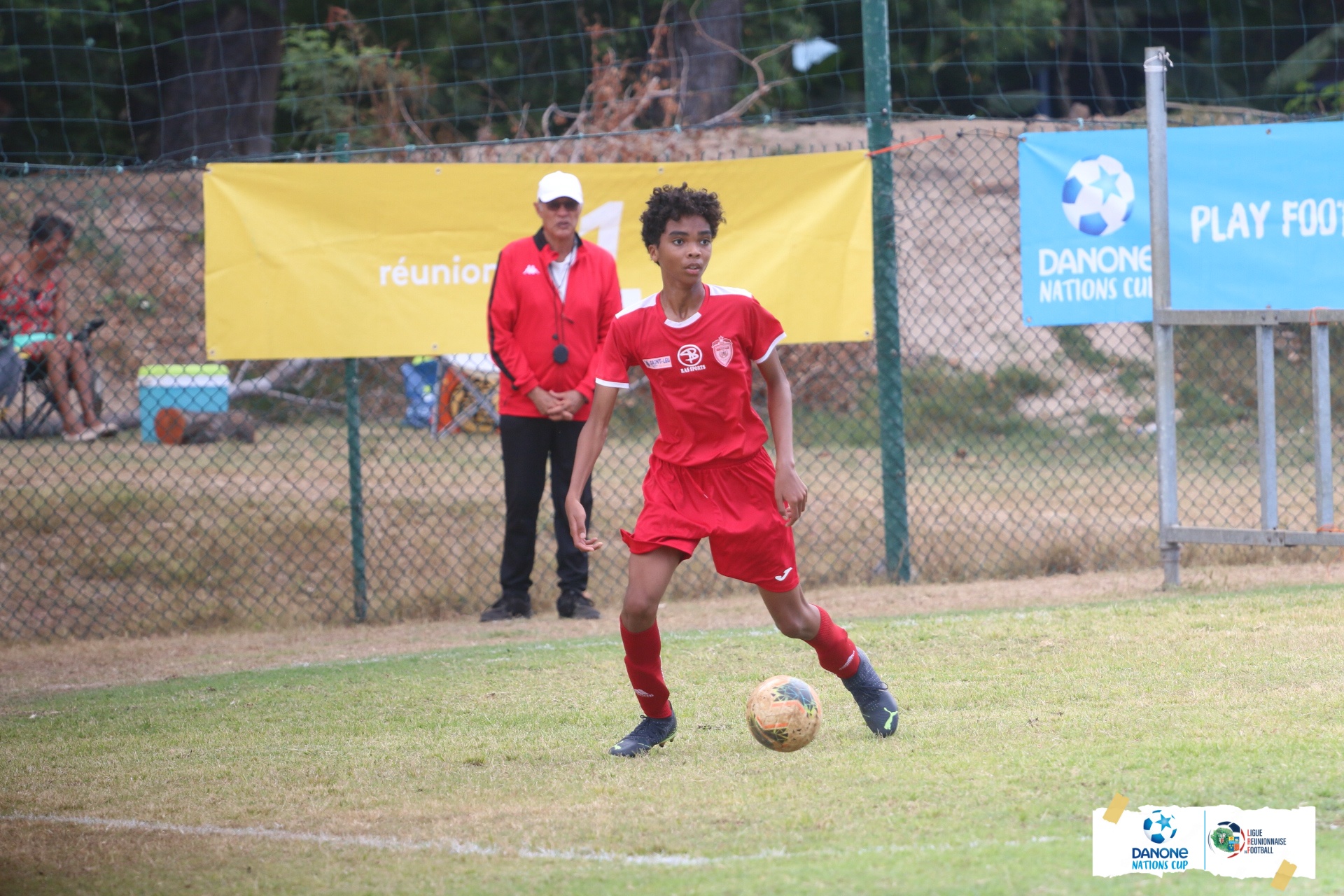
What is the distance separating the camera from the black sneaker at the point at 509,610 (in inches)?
327

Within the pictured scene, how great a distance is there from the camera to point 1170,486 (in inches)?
307

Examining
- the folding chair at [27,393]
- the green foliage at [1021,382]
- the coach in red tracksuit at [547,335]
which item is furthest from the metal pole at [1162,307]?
the green foliage at [1021,382]

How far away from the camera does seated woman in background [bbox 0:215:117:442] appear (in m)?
9.85

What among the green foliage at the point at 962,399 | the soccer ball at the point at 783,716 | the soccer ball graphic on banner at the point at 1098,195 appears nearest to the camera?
the soccer ball at the point at 783,716

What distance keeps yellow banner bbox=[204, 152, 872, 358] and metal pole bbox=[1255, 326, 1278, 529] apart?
2.24m

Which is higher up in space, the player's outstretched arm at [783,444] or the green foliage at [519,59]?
the green foliage at [519,59]

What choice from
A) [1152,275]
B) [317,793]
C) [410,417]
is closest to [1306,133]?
[1152,275]

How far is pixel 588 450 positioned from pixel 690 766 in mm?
1150

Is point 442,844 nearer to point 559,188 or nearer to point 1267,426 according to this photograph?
point 559,188

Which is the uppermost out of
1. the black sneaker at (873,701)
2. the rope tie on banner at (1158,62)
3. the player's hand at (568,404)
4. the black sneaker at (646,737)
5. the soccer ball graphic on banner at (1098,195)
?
the rope tie on banner at (1158,62)

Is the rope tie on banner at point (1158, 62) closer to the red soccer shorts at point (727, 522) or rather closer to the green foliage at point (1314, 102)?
the red soccer shorts at point (727, 522)

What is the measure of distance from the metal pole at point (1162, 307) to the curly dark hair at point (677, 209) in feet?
12.3

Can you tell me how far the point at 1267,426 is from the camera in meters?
7.56

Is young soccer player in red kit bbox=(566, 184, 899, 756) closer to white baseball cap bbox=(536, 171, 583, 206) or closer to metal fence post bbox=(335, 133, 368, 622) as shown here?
white baseball cap bbox=(536, 171, 583, 206)
